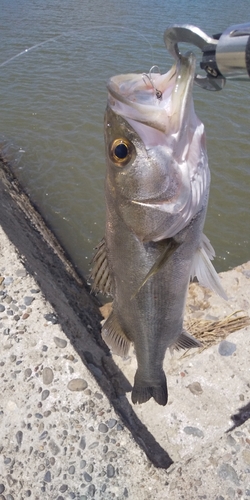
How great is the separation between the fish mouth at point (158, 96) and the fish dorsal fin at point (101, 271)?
0.74 meters

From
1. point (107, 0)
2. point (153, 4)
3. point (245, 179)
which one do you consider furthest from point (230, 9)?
point (245, 179)

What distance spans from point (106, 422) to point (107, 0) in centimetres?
1830

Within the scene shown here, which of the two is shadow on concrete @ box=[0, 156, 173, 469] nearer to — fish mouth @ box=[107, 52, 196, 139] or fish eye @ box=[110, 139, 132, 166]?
fish eye @ box=[110, 139, 132, 166]

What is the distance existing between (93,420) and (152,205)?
1.54 metres

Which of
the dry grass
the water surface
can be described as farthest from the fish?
the water surface

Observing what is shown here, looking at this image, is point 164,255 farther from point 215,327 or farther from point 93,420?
point 215,327

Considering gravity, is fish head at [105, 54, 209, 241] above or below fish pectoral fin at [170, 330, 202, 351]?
above

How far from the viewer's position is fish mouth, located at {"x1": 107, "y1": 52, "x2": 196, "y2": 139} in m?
1.64

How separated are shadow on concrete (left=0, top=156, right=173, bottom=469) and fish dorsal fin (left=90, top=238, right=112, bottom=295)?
88cm

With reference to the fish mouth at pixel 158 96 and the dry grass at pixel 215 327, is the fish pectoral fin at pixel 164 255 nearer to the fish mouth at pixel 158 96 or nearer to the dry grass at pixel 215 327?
the fish mouth at pixel 158 96

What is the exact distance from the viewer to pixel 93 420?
8.59 ft

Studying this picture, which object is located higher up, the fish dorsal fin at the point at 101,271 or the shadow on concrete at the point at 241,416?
the fish dorsal fin at the point at 101,271

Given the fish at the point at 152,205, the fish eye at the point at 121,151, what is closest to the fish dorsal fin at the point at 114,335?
the fish at the point at 152,205

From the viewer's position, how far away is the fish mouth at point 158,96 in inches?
64.4
